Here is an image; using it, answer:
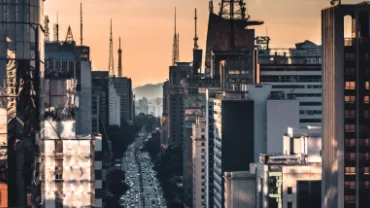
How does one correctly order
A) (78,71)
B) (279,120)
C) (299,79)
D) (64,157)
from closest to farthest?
(64,157) → (78,71) → (279,120) → (299,79)

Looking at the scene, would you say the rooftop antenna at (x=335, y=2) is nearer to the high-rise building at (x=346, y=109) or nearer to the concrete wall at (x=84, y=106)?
the high-rise building at (x=346, y=109)

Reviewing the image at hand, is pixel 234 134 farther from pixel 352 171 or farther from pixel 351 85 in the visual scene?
pixel 352 171

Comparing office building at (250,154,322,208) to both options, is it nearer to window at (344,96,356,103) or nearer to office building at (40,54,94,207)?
window at (344,96,356,103)

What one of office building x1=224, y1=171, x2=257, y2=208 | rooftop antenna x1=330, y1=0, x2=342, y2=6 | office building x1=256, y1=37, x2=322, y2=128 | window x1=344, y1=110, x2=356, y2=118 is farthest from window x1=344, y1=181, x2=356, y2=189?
office building x1=256, y1=37, x2=322, y2=128

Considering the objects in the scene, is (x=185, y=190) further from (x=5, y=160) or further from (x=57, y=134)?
(x=5, y=160)

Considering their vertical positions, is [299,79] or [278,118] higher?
[299,79]

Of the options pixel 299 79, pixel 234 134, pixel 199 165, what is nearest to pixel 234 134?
pixel 234 134

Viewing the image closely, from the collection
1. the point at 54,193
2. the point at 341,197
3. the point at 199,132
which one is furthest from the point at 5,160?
the point at 199,132
